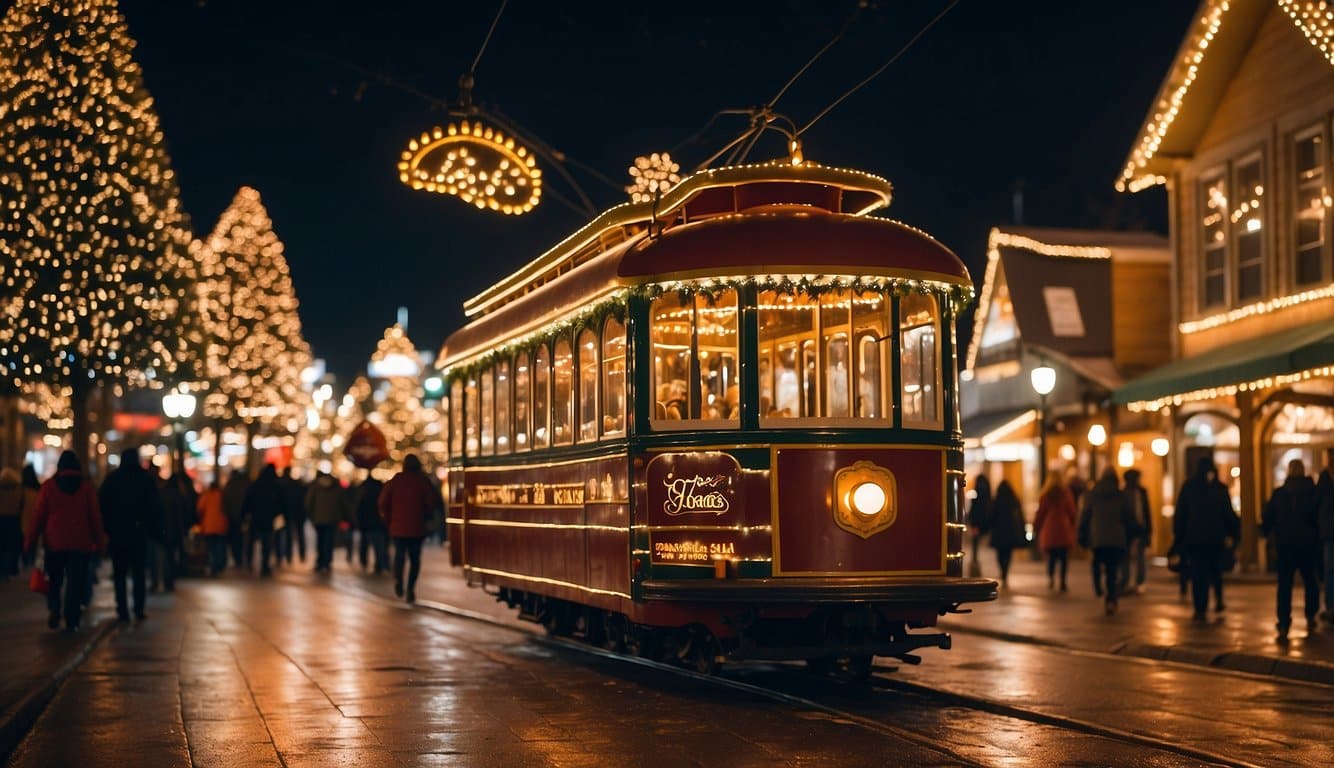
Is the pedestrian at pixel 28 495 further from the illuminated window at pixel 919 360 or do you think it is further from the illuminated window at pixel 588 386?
the illuminated window at pixel 919 360

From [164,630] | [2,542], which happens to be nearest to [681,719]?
[164,630]

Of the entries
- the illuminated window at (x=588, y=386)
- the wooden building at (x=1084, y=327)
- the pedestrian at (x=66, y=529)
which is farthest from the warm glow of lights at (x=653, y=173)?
the wooden building at (x=1084, y=327)

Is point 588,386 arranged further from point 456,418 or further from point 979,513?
point 979,513

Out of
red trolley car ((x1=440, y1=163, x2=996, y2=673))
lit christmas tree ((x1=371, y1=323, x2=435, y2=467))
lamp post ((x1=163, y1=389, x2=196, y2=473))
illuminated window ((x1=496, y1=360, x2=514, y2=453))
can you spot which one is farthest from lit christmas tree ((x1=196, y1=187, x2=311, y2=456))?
red trolley car ((x1=440, y1=163, x2=996, y2=673))

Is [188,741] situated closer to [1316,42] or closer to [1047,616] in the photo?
[1047,616]

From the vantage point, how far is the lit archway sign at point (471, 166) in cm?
2323

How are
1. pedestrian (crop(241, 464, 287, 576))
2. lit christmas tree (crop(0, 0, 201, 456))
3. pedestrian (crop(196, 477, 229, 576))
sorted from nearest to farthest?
pedestrian (crop(196, 477, 229, 576)) < pedestrian (crop(241, 464, 287, 576)) < lit christmas tree (crop(0, 0, 201, 456))

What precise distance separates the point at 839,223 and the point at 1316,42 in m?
12.9

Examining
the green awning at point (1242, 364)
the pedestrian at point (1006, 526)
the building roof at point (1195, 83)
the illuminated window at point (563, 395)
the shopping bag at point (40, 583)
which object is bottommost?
the shopping bag at point (40, 583)

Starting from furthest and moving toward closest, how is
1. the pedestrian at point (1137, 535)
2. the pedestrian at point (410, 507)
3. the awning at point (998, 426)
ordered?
the awning at point (998, 426)
the pedestrian at point (410, 507)
the pedestrian at point (1137, 535)

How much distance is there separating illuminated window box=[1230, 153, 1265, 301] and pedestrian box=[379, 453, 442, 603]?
12.2 metres

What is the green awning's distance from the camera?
23.3 metres

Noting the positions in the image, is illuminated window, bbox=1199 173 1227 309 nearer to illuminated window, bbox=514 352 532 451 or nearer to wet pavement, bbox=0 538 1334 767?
wet pavement, bbox=0 538 1334 767

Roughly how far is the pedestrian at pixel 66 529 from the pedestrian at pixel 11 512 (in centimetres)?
894
